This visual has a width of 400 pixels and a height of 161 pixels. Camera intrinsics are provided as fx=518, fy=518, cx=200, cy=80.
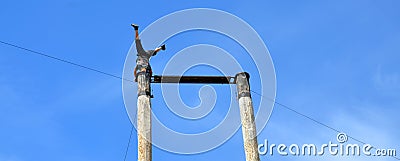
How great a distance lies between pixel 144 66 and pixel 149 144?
1.54m

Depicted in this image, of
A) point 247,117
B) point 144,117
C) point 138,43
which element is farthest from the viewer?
point 138,43

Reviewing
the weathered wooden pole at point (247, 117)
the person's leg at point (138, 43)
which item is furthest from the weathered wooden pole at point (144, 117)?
the weathered wooden pole at point (247, 117)

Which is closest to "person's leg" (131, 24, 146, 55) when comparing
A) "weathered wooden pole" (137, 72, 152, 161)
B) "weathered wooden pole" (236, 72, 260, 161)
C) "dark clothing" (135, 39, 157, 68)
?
"dark clothing" (135, 39, 157, 68)

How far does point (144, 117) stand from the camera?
780cm

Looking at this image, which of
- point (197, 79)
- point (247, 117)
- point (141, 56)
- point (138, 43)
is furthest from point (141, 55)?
point (247, 117)

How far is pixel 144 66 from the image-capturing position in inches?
336

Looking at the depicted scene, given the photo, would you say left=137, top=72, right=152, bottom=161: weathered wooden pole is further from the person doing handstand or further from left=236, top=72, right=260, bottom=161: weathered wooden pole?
left=236, top=72, right=260, bottom=161: weathered wooden pole

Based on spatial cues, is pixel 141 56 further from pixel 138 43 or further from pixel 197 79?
pixel 197 79

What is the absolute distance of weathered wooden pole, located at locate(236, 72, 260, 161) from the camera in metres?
7.84

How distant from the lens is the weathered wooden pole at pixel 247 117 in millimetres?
7841

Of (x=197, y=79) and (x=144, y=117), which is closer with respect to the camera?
(x=144, y=117)

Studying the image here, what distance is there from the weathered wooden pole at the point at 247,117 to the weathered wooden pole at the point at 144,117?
1496 mm

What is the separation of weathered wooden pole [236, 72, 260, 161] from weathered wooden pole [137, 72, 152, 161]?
4.91ft

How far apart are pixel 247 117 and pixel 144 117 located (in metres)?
1.65
